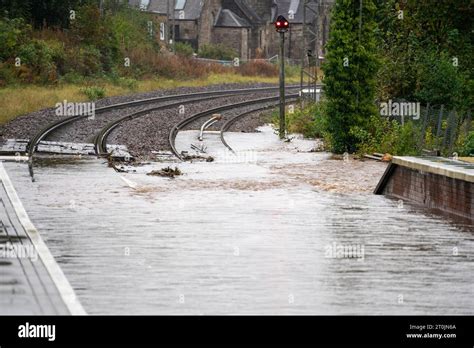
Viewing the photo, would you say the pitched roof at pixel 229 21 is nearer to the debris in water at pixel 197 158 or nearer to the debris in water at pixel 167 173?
the debris in water at pixel 197 158

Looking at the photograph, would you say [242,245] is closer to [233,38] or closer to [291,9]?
[233,38]

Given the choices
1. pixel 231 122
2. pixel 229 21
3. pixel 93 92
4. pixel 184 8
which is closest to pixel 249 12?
pixel 229 21

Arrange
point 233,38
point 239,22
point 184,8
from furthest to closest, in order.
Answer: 1. point 239,22
2. point 233,38
3. point 184,8

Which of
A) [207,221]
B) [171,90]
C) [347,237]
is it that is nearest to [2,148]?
[207,221]

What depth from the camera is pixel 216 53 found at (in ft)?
286

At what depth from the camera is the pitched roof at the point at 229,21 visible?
312 feet

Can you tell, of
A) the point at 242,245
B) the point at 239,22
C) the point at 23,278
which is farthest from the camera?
the point at 239,22

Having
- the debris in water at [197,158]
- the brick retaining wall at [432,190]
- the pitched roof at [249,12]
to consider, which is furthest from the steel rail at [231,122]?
the pitched roof at [249,12]

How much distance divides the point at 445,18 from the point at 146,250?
941 inches

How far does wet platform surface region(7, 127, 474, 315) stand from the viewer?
35.7 ft

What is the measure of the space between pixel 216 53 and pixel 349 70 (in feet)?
188

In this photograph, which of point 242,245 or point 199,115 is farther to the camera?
point 199,115

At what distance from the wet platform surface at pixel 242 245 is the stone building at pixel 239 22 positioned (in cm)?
6878

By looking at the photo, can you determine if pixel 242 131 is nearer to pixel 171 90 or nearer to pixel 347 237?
pixel 171 90
